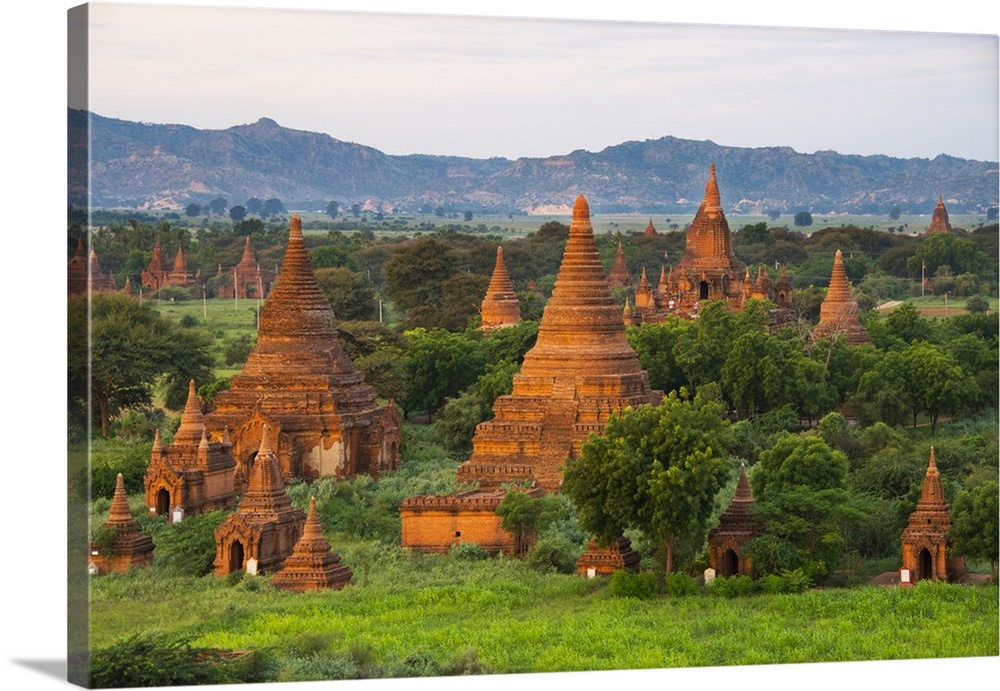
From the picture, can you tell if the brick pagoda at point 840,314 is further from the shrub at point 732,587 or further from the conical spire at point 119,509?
the conical spire at point 119,509

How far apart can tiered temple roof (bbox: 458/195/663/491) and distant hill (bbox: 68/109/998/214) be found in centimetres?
140

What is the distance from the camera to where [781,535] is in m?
27.5

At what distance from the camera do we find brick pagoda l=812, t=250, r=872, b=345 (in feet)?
139

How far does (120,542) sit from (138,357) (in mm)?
8621

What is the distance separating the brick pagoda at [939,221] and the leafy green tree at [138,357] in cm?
991

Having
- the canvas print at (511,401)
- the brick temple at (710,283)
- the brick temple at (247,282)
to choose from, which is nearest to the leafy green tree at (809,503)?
the canvas print at (511,401)

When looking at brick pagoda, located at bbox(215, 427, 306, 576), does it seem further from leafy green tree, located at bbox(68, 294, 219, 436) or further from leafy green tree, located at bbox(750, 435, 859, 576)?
leafy green tree, located at bbox(750, 435, 859, 576)

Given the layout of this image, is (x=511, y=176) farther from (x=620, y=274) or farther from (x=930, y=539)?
(x=620, y=274)

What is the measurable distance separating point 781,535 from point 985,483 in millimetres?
2338

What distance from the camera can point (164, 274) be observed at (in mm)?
37781

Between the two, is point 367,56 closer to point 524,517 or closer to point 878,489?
point 524,517

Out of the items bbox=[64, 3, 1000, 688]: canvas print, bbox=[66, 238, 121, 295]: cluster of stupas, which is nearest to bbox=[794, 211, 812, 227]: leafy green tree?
bbox=[64, 3, 1000, 688]: canvas print

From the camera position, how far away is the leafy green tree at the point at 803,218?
34969 mm

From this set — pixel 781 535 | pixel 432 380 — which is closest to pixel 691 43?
pixel 781 535
